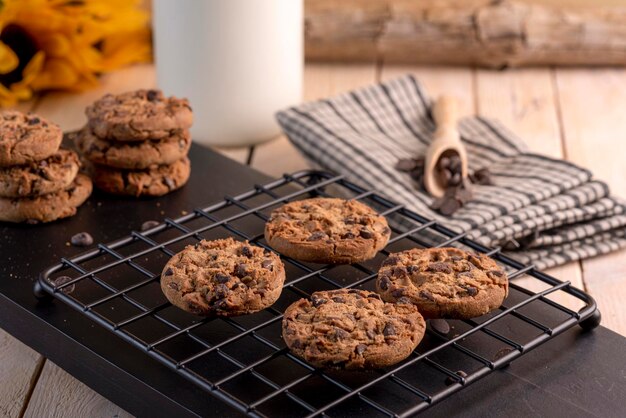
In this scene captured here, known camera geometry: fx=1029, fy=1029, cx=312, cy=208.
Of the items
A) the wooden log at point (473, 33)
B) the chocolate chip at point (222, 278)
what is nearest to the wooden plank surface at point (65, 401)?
the chocolate chip at point (222, 278)

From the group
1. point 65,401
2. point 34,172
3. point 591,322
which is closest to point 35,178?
point 34,172

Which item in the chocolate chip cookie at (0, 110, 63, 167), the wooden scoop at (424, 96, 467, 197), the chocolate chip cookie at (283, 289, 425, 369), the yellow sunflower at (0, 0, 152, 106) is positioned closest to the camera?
the chocolate chip cookie at (283, 289, 425, 369)

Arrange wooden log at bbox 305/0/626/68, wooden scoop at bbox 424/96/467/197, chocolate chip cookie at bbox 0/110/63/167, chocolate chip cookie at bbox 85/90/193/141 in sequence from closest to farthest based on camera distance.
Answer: chocolate chip cookie at bbox 0/110/63/167 < chocolate chip cookie at bbox 85/90/193/141 < wooden scoop at bbox 424/96/467/197 < wooden log at bbox 305/0/626/68

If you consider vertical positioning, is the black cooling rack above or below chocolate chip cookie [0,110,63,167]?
below

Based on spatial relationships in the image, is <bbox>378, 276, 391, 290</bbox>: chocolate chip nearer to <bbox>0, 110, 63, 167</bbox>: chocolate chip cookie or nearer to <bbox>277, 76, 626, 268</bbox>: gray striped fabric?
<bbox>277, 76, 626, 268</bbox>: gray striped fabric

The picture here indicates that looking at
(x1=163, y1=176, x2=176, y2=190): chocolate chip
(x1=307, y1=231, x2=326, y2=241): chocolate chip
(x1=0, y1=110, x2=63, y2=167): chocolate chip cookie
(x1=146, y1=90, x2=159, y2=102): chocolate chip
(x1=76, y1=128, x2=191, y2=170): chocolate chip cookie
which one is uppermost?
(x1=146, y1=90, x2=159, y2=102): chocolate chip

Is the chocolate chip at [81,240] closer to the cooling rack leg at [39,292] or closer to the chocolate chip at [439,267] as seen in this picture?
the cooling rack leg at [39,292]

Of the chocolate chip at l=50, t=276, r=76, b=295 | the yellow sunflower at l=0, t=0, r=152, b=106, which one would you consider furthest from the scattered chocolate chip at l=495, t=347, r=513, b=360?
the yellow sunflower at l=0, t=0, r=152, b=106
